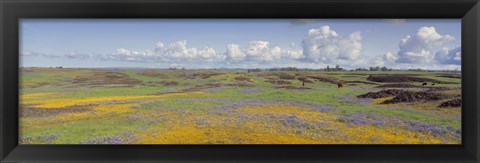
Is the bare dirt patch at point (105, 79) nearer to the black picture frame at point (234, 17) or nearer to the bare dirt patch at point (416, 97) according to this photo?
the black picture frame at point (234, 17)

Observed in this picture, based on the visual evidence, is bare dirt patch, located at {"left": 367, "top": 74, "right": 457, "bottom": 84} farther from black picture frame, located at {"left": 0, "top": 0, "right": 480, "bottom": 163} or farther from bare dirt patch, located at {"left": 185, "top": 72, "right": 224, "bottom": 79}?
bare dirt patch, located at {"left": 185, "top": 72, "right": 224, "bottom": 79}

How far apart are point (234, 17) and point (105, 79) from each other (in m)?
0.92

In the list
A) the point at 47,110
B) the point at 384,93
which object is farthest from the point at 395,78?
the point at 47,110

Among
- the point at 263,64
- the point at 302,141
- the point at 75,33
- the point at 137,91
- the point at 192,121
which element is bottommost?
the point at 302,141

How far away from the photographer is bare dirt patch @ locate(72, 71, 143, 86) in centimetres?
157

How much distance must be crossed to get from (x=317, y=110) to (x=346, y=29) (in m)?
0.52

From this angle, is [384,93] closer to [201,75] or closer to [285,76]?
[285,76]

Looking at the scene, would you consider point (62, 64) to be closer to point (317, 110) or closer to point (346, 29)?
point (317, 110)

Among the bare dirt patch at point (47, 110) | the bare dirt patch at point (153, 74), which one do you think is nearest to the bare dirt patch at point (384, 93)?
the bare dirt patch at point (153, 74)

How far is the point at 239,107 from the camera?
5.24ft

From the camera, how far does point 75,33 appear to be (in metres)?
1.51

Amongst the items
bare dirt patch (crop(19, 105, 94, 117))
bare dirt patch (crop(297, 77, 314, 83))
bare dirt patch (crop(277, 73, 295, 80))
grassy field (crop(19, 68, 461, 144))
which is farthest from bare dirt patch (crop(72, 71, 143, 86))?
bare dirt patch (crop(297, 77, 314, 83))

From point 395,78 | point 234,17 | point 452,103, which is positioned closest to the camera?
point 234,17

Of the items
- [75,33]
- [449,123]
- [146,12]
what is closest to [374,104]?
[449,123]
